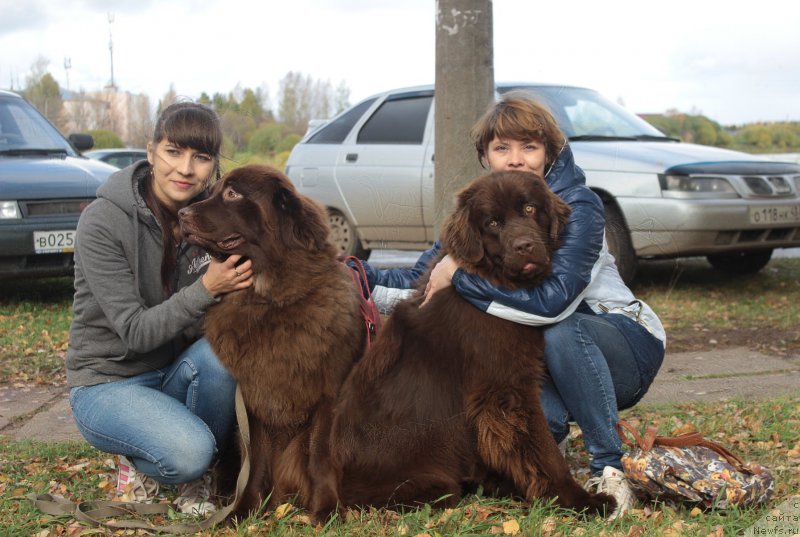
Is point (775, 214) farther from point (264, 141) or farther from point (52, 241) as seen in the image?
point (52, 241)

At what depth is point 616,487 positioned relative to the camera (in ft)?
10.3

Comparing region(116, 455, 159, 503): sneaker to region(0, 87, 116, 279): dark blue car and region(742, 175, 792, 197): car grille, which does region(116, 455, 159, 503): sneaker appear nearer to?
region(0, 87, 116, 279): dark blue car

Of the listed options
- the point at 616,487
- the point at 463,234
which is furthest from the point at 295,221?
the point at 616,487

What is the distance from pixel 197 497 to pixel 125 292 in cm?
89

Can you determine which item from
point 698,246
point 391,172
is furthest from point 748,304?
point 391,172

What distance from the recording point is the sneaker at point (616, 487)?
3068mm

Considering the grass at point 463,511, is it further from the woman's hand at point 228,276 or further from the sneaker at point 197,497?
the woman's hand at point 228,276

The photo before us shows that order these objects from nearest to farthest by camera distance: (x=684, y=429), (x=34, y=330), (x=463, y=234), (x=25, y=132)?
(x=463, y=234)
(x=684, y=429)
(x=34, y=330)
(x=25, y=132)

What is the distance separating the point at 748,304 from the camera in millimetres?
7398

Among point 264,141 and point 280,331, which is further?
point 264,141

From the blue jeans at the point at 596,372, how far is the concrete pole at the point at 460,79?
1724mm

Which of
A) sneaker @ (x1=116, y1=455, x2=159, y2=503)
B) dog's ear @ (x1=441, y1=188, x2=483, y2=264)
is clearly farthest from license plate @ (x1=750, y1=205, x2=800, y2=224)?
sneaker @ (x1=116, y1=455, x2=159, y2=503)

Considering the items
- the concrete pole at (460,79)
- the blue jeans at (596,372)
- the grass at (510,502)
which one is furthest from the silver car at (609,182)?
the blue jeans at (596,372)

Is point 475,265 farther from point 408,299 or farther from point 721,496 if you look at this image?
point 721,496
